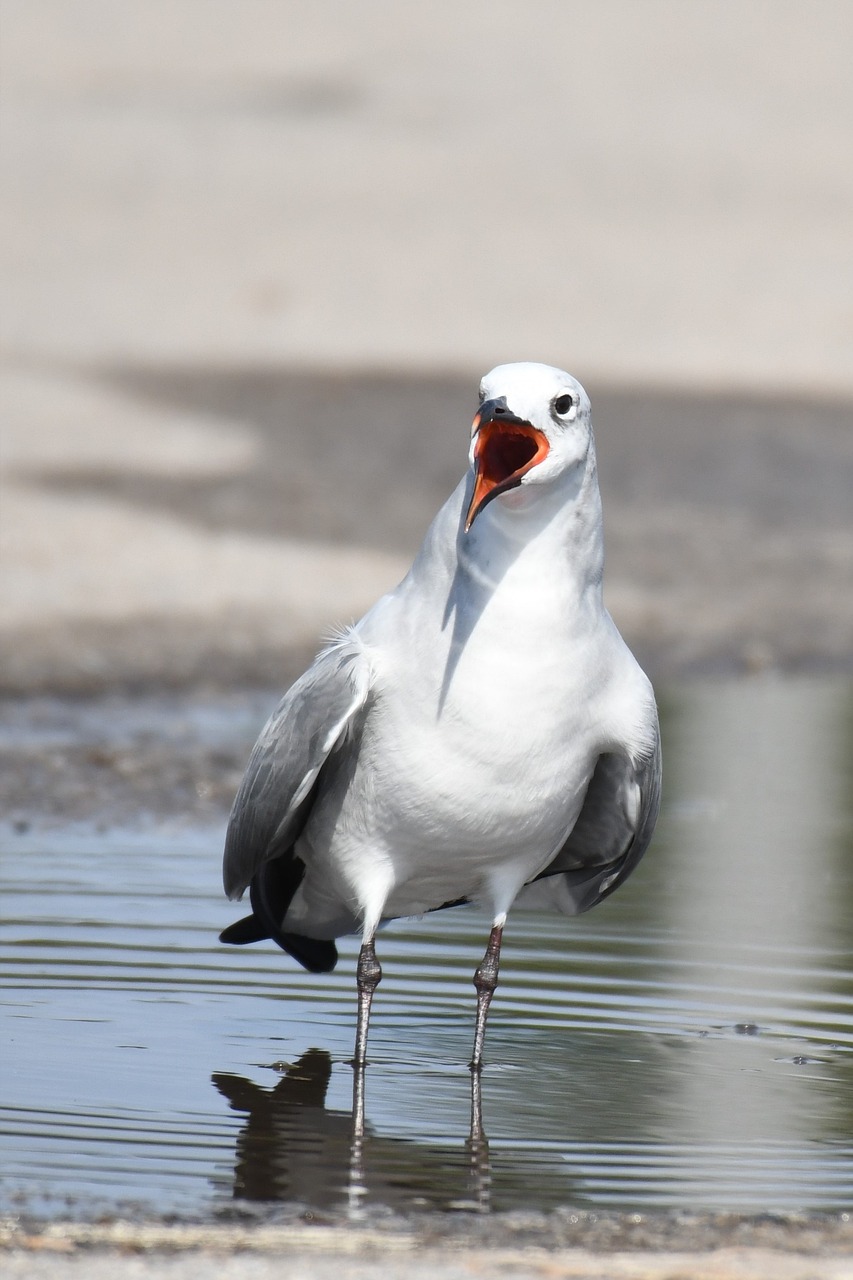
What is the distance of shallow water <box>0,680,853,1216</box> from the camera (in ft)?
15.5

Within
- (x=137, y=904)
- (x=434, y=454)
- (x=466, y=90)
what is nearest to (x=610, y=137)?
(x=466, y=90)

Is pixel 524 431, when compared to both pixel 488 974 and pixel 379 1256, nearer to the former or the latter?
pixel 488 974

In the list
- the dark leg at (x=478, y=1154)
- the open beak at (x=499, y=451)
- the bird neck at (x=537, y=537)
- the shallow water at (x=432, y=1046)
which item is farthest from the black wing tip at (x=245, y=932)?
the open beak at (x=499, y=451)

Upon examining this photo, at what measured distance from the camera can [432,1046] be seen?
6051mm

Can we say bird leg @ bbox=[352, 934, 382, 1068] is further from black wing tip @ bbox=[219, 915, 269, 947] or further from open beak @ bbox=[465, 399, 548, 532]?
open beak @ bbox=[465, 399, 548, 532]

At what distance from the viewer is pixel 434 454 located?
821 inches

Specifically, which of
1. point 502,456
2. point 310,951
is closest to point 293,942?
point 310,951

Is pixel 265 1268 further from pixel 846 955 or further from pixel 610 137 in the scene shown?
pixel 610 137

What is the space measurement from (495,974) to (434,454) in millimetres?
15272

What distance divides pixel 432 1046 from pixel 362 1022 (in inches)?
20.7

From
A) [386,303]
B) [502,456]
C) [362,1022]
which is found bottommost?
[362,1022]

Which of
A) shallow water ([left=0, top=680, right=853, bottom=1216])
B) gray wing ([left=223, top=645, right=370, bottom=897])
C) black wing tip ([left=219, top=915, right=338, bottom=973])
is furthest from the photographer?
black wing tip ([left=219, top=915, right=338, bottom=973])

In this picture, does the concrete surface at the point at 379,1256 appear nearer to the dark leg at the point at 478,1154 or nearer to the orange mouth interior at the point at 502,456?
the dark leg at the point at 478,1154

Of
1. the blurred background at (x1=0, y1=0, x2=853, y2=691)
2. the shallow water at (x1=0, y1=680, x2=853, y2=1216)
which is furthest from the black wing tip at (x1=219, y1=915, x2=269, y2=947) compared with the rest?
the blurred background at (x1=0, y1=0, x2=853, y2=691)
